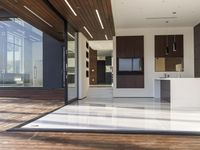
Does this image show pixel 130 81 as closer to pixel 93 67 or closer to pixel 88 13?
pixel 88 13

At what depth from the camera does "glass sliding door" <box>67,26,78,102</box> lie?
11445 millimetres

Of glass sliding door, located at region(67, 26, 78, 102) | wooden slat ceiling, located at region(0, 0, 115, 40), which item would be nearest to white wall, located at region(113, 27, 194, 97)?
wooden slat ceiling, located at region(0, 0, 115, 40)

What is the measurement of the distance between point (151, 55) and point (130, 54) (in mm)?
1030

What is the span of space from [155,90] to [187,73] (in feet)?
5.71

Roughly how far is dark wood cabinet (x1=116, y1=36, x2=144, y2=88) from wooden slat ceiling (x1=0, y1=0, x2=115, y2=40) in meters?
1.76

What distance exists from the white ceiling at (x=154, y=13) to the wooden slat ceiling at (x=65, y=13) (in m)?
0.59

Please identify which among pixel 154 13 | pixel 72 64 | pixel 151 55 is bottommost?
pixel 72 64

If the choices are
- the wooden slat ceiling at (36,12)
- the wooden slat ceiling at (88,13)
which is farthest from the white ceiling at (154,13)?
the wooden slat ceiling at (36,12)

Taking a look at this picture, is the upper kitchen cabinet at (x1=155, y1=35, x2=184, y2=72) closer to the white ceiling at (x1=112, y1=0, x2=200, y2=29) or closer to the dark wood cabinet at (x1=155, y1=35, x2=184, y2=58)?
the dark wood cabinet at (x1=155, y1=35, x2=184, y2=58)

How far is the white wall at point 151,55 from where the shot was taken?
47.1 ft

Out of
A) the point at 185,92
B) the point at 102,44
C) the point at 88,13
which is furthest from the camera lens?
the point at 102,44

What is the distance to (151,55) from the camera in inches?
575

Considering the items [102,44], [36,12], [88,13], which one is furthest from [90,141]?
[102,44]

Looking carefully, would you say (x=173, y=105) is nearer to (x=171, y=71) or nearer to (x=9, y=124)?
(x=171, y=71)
